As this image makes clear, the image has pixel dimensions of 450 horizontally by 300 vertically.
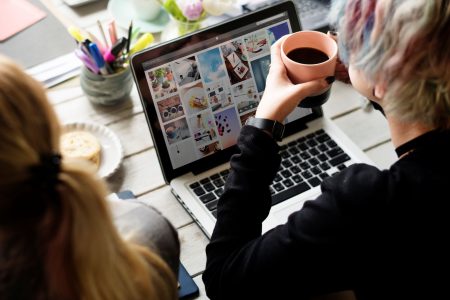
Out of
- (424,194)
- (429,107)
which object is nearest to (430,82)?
(429,107)

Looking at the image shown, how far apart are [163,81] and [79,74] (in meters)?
0.35

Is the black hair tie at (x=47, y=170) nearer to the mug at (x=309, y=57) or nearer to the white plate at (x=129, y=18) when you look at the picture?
the mug at (x=309, y=57)

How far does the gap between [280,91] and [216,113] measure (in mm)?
188

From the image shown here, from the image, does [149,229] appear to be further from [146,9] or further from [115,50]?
[146,9]

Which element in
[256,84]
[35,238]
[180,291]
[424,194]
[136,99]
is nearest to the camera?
[35,238]

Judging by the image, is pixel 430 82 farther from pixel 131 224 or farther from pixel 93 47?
pixel 93 47

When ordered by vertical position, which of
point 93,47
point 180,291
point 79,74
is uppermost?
point 93,47

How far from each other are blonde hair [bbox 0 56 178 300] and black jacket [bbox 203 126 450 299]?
0.74ft

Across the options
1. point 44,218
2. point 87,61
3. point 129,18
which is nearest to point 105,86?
point 87,61

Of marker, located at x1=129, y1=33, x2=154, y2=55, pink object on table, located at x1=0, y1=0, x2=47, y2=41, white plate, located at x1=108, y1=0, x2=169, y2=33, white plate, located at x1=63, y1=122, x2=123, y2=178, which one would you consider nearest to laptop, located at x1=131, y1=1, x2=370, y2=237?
white plate, located at x1=63, y1=122, x2=123, y2=178

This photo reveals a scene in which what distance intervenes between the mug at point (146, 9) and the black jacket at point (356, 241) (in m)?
0.65

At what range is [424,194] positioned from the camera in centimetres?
70

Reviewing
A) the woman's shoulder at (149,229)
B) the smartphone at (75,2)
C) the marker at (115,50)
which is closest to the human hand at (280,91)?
the woman's shoulder at (149,229)

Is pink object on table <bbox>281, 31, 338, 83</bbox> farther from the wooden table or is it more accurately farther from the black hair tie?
the black hair tie
